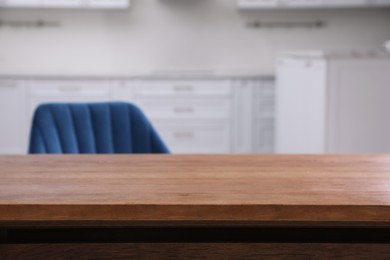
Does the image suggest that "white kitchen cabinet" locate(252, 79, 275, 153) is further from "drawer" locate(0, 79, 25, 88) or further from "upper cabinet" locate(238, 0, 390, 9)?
"drawer" locate(0, 79, 25, 88)

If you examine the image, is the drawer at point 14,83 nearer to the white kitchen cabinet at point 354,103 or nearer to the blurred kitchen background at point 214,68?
the blurred kitchen background at point 214,68

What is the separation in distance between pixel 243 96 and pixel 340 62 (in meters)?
1.55

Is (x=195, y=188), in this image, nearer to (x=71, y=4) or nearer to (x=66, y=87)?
(x=66, y=87)

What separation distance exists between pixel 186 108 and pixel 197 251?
4.00 metres

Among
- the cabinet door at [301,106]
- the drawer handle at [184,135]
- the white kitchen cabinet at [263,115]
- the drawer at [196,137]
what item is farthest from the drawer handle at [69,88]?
the cabinet door at [301,106]

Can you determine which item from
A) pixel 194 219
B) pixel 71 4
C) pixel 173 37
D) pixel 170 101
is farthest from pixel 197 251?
pixel 173 37

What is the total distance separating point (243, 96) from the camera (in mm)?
5035

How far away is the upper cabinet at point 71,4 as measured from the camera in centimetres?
508

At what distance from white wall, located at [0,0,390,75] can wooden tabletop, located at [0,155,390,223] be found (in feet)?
13.6

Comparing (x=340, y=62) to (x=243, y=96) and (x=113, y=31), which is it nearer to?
(x=243, y=96)

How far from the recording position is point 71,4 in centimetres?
512

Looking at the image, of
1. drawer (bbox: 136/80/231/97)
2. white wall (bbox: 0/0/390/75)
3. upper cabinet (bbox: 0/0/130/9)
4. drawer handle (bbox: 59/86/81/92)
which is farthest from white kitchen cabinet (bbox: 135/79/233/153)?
upper cabinet (bbox: 0/0/130/9)

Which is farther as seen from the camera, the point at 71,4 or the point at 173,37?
the point at 173,37

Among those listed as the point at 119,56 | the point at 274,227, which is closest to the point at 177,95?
the point at 119,56
